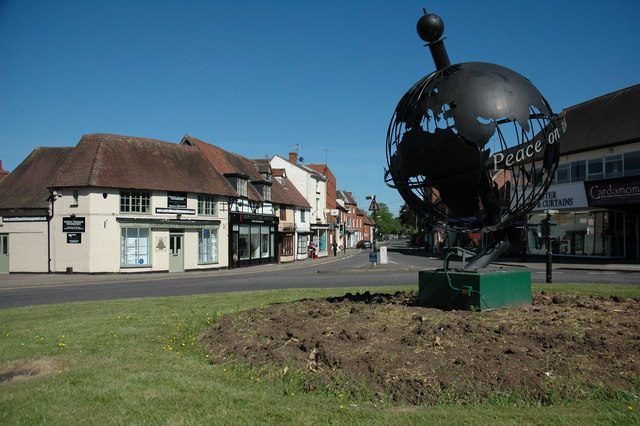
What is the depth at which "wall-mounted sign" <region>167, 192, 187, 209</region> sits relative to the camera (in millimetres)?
32781

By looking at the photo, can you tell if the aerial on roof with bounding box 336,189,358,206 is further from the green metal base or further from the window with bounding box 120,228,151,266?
the green metal base

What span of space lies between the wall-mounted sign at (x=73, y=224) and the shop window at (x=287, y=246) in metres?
19.1

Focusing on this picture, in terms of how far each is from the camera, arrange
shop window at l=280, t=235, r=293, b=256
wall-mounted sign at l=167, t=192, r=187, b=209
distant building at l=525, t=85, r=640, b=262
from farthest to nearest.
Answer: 1. shop window at l=280, t=235, r=293, b=256
2. wall-mounted sign at l=167, t=192, r=187, b=209
3. distant building at l=525, t=85, r=640, b=262

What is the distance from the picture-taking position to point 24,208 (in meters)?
31.6

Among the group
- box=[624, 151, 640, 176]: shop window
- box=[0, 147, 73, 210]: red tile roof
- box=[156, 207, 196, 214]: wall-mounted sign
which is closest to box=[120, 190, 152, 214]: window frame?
box=[156, 207, 196, 214]: wall-mounted sign

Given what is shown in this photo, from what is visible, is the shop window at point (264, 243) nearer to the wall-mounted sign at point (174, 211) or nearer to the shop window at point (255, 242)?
the shop window at point (255, 242)

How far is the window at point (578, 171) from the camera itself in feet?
108

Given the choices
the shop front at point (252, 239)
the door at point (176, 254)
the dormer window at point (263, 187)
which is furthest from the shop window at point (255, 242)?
the door at point (176, 254)

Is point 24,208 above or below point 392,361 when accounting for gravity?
above

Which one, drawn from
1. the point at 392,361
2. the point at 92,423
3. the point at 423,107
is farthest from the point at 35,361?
the point at 423,107

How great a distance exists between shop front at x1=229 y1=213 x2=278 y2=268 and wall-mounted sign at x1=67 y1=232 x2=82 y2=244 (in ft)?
32.6

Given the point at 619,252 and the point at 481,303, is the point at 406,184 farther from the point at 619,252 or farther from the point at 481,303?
the point at 619,252

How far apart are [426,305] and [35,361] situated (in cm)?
621

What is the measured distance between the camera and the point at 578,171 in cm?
3353
